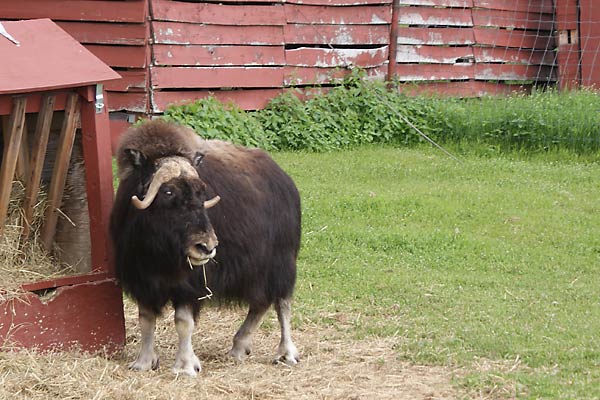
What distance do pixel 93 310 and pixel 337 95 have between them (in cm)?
790

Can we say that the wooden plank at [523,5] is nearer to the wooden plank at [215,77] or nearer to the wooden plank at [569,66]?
the wooden plank at [569,66]

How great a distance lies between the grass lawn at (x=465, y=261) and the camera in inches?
257

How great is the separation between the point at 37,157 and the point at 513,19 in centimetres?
1155

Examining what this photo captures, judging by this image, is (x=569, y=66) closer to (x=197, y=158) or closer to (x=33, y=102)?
(x=197, y=158)

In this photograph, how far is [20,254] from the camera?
661 cm

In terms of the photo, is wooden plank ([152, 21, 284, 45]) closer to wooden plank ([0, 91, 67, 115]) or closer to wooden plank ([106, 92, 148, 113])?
wooden plank ([106, 92, 148, 113])

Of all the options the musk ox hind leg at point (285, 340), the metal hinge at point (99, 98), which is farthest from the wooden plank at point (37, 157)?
the musk ox hind leg at point (285, 340)

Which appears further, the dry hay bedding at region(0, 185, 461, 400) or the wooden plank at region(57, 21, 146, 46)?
the wooden plank at region(57, 21, 146, 46)

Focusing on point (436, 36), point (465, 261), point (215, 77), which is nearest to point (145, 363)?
→ point (465, 261)

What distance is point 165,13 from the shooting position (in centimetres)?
1247

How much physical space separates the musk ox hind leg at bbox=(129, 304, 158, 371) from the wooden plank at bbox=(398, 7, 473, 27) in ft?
31.3

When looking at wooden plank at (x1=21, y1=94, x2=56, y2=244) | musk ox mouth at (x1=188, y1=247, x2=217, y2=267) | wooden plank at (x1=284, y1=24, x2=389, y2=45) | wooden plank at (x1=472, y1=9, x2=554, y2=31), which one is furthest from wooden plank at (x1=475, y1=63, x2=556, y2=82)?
musk ox mouth at (x1=188, y1=247, x2=217, y2=267)

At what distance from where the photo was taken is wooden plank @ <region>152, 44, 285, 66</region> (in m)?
12.6

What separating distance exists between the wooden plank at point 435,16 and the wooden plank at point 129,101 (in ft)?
14.4
